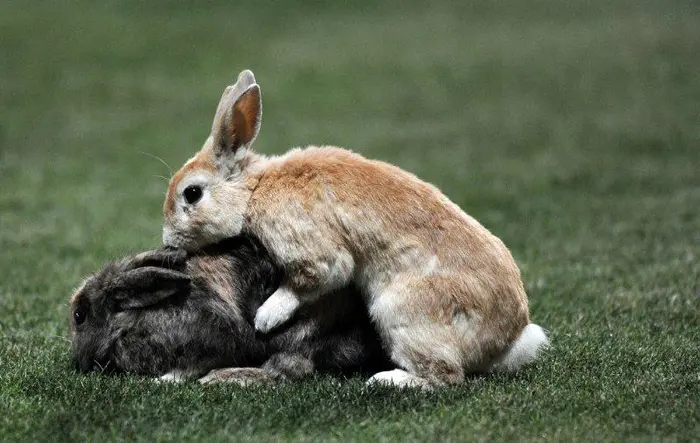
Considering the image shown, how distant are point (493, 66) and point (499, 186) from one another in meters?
7.55

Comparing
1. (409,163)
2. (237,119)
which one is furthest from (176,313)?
(409,163)

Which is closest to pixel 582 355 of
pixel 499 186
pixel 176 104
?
pixel 499 186

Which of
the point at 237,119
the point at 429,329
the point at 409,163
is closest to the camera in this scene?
the point at 429,329

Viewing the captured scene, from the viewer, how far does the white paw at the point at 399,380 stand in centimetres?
466

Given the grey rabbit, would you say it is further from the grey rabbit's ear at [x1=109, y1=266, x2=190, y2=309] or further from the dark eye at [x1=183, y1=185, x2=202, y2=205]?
the dark eye at [x1=183, y1=185, x2=202, y2=205]

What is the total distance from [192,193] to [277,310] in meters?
0.75

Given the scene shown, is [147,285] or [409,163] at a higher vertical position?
[147,285]

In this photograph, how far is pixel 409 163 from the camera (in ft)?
41.0

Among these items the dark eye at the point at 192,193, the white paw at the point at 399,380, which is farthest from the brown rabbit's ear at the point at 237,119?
the white paw at the point at 399,380

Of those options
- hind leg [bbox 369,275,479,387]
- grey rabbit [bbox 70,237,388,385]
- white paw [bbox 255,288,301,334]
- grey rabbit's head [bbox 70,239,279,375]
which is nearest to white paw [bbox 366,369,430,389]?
hind leg [bbox 369,275,479,387]

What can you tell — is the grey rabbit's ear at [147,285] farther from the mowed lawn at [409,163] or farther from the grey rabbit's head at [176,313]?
the mowed lawn at [409,163]

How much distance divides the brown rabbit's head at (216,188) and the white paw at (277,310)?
0.41m

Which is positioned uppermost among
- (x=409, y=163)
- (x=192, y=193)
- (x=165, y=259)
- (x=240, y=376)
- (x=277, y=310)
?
(x=192, y=193)

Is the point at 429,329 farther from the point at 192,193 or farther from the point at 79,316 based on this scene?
the point at 79,316
